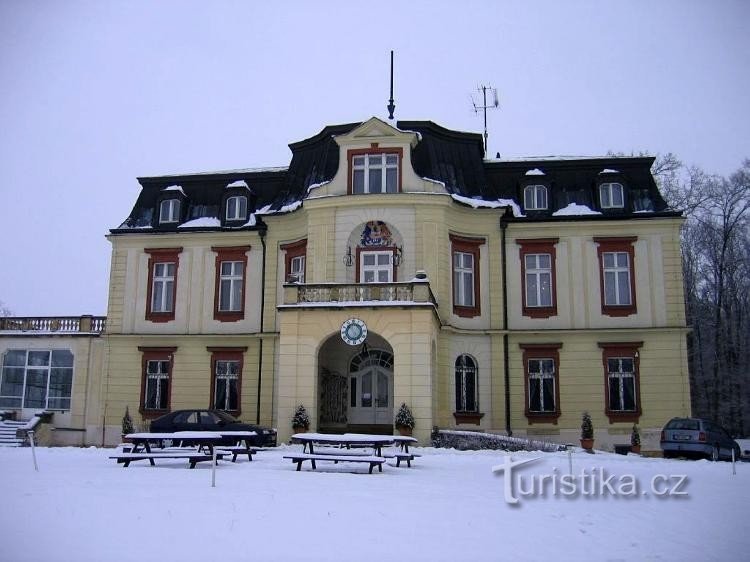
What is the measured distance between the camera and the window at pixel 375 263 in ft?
86.2

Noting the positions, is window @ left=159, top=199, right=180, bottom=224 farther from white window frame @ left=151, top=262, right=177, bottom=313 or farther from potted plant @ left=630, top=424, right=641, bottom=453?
potted plant @ left=630, top=424, right=641, bottom=453

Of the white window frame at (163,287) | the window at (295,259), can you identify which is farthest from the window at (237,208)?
the white window frame at (163,287)

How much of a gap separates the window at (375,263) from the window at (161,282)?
800 cm

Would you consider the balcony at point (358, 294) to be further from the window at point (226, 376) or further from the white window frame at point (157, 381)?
the white window frame at point (157, 381)

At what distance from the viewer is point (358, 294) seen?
23.2 metres

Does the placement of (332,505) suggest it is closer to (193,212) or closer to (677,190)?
(193,212)

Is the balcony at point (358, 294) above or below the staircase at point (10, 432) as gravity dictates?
above

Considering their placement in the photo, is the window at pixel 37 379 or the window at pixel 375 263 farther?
the window at pixel 37 379

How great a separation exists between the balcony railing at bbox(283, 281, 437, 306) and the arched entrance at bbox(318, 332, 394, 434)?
8.59 ft

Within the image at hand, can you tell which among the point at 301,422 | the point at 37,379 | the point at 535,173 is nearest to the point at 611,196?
the point at 535,173

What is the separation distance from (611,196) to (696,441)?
11.0 metres

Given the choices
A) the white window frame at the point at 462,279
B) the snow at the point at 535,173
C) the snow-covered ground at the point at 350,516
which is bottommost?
the snow-covered ground at the point at 350,516

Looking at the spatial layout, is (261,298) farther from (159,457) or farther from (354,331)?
(159,457)

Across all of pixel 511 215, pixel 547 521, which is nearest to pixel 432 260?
pixel 511 215
